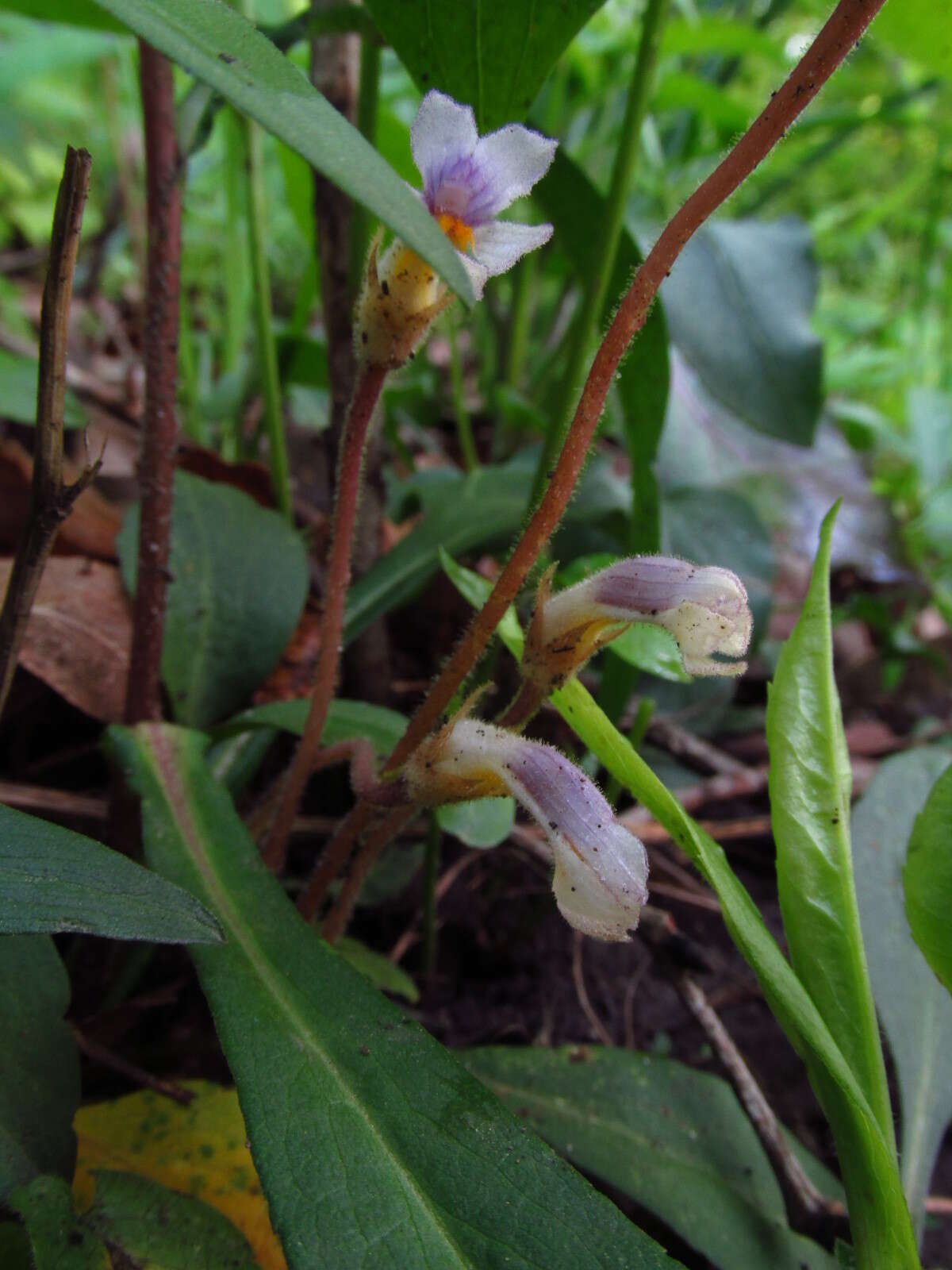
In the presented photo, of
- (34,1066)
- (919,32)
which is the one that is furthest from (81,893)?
(919,32)

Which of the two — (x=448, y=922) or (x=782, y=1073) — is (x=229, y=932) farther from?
(x=782, y=1073)

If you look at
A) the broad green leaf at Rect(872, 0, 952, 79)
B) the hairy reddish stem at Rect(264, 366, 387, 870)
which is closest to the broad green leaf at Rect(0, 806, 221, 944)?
the hairy reddish stem at Rect(264, 366, 387, 870)

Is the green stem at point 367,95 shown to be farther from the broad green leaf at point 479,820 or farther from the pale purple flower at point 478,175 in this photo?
the broad green leaf at point 479,820

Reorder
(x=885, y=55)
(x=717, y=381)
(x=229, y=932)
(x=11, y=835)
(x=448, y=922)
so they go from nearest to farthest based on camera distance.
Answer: (x=11, y=835)
(x=229, y=932)
(x=448, y=922)
(x=717, y=381)
(x=885, y=55)

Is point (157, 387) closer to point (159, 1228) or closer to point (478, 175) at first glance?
point (478, 175)

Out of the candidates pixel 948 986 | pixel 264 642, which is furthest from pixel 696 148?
pixel 948 986

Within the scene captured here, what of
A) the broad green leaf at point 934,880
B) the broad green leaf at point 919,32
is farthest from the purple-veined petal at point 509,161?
the broad green leaf at point 919,32
